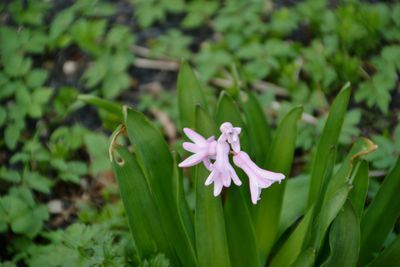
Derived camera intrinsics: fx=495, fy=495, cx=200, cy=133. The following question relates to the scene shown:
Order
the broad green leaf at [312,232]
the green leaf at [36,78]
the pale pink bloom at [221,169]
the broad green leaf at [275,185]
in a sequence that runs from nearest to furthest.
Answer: the pale pink bloom at [221,169], the broad green leaf at [312,232], the broad green leaf at [275,185], the green leaf at [36,78]

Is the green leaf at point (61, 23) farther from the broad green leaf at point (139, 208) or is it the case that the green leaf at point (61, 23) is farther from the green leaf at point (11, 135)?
the broad green leaf at point (139, 208)

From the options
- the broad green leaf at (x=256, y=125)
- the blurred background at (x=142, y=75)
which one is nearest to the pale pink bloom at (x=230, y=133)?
the broad green leaf at (x=256, y=125)

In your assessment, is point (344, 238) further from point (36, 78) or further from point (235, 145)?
point (36, 78)

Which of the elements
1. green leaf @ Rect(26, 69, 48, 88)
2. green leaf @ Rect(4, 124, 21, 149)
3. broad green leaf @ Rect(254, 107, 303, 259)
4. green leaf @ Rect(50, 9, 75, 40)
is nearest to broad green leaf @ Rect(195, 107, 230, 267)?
broad green leaf @ Rect(254, 107, 303, 259)

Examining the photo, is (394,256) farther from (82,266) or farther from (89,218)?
(89,218)

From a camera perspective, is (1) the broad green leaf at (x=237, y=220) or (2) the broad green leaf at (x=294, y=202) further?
(2) the broad green leaf at (x=294, y=202)

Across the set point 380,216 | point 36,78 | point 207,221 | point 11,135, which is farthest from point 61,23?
point 380,216

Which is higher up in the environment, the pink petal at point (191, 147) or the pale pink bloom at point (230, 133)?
the pale pink bloom at point (230, 133)
